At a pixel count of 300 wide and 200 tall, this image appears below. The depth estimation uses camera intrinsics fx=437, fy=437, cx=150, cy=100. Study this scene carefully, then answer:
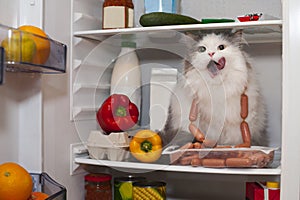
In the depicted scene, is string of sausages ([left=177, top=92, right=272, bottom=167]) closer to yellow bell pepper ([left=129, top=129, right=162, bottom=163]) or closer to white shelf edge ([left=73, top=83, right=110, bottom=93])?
yellow bell pepper ([left=129, top=129, right=162, bottom=163])

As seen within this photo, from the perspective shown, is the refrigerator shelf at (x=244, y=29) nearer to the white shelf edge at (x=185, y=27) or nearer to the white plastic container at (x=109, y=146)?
the white shelf edge at (x=185, y=27)

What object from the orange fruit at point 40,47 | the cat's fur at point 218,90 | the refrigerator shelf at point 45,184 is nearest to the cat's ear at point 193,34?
the cat's fur at point 218,90

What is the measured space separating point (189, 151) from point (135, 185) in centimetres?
22

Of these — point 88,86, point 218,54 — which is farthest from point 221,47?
point 88,86

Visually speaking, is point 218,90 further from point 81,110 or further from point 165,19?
point 81,110

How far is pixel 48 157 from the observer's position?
1299 millimetres

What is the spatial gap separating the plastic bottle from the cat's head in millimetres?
215

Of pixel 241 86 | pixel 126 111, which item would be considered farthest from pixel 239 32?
pixel 126 111

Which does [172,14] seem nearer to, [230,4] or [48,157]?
[230,4]

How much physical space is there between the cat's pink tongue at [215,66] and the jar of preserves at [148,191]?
38 centimetres

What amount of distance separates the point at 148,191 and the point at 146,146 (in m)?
0.14

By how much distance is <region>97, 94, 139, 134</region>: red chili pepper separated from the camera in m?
1.36

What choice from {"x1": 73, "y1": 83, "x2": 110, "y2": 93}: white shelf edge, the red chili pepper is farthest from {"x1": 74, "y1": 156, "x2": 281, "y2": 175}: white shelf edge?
{"x1": 73, "y1": 83, "x2": 110, "y2": 93}: white shelf edge

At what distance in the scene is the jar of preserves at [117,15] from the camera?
140cm
